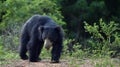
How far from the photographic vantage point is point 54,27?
9000mm

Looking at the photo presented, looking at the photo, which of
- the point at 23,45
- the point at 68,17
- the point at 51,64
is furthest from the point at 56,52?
the point at 68,17

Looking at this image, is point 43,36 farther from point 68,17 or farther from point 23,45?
point 68,17

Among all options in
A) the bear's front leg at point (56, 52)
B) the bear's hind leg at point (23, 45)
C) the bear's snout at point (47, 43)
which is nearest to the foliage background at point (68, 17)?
the bear's hind leg at point (23, 45)

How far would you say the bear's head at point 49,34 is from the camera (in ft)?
29.0

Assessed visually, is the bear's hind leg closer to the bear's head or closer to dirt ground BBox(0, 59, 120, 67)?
dirt ground BBox(0, 59, 120, 67)

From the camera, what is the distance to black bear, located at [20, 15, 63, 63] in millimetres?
8922

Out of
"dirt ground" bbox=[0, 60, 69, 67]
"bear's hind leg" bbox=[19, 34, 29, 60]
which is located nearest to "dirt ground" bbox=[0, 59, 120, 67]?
"dirt ground" bbox=[0, 60, 69, 67]

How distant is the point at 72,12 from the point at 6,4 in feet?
9.67

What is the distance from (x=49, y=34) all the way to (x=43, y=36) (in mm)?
127

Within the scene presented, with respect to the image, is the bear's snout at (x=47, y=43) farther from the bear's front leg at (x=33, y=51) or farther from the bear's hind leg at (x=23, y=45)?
the bear's hind leg at (x=23, y=45)

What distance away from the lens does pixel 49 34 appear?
8.90 metres

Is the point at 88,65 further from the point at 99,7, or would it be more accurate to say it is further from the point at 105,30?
the point at 99,7

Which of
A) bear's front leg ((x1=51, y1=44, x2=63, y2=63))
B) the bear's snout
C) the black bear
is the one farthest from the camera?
bear's front leg ((x1=51, y1=44, x2=63, y2=63))

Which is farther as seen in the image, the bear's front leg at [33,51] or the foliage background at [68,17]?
the foliage background at [68,17]
